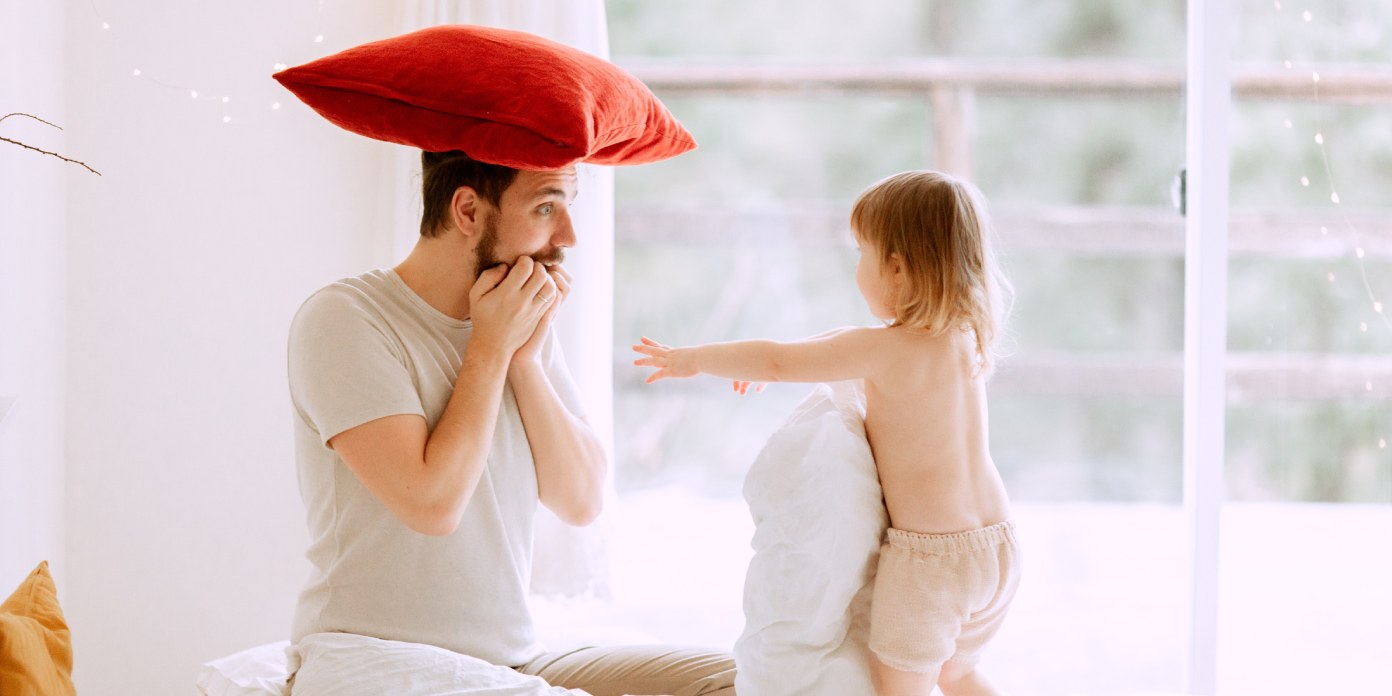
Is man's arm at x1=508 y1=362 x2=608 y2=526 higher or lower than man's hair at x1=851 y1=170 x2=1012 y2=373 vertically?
lower

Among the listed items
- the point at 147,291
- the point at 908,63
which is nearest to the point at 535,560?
the point at 147,291

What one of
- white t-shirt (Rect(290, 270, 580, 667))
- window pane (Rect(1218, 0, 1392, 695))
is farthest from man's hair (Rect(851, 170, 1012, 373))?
window pane (Rect(1218, 0, 1392, 695))

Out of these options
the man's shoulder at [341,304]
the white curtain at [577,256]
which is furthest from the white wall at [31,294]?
the man's shoulder at [341,304]

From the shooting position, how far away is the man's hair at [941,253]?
159cm

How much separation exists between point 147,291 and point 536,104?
4.69 ft

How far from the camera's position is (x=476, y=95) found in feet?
4.60

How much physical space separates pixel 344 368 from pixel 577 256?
40.8 inches

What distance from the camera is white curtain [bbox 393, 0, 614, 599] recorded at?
2381 millimetres

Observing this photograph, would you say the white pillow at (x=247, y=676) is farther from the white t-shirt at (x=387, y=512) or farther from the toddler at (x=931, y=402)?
the toddler at (x=931, y=402)

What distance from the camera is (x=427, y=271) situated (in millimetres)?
1609

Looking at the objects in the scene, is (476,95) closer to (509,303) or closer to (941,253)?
(509,303)

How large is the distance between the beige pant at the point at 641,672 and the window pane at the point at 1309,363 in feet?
5.29

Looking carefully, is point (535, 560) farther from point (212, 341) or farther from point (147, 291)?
point (147, 291)

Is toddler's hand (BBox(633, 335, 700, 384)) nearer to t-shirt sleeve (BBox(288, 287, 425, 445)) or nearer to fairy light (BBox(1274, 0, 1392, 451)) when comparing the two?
t-shirt sleeve (BBox(288, 287, 425, 445))
